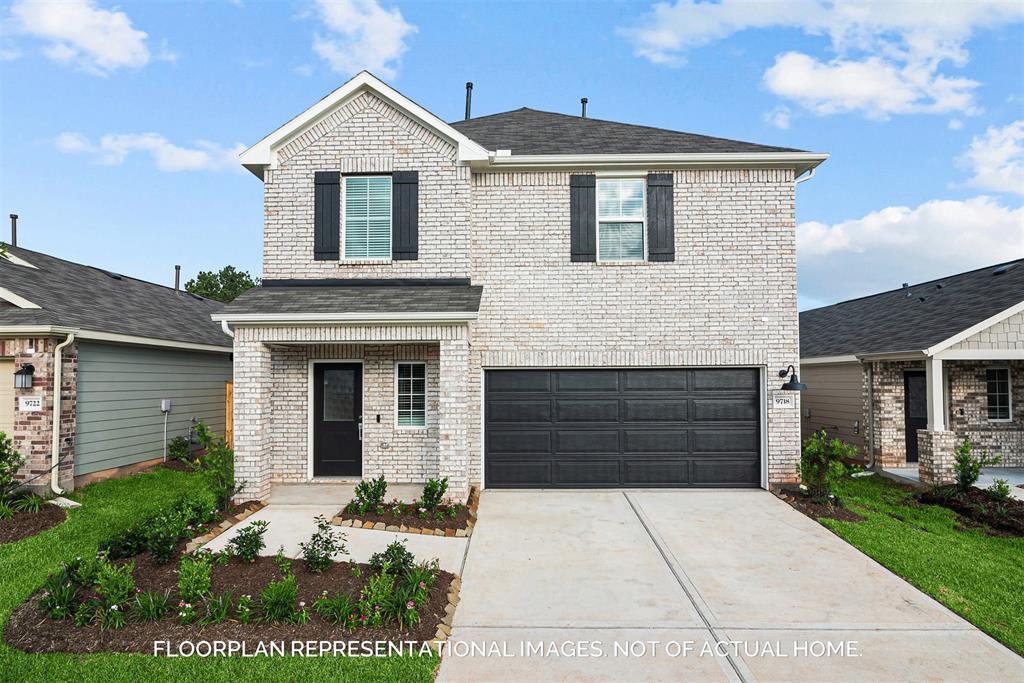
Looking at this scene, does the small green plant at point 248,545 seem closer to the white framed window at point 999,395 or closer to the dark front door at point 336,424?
the dark front door at point 336,424

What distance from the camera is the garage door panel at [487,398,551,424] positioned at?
9.52 metres

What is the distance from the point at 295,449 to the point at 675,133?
9389mm

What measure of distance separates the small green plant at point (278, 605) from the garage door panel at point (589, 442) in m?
A: 5.64

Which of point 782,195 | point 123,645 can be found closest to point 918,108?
point 782,195

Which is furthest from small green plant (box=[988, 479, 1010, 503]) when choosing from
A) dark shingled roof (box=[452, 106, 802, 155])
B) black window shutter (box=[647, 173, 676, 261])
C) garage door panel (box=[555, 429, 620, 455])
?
dark shingled roof (box=[452, 106, 802, 155])

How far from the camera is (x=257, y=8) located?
9891 mm

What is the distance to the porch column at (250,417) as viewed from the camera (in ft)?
26.6

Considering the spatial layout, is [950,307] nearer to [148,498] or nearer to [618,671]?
[618,671]

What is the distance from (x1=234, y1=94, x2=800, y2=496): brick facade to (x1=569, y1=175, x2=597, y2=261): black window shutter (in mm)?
129

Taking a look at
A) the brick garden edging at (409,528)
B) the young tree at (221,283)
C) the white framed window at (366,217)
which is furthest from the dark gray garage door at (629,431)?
the young tree at (221,283)

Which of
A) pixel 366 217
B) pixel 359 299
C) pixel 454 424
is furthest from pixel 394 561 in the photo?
pixel 366 217

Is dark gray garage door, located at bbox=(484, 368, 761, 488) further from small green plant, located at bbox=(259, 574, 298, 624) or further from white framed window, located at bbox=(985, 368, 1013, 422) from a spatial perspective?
white framed window, located at bbox=(985, 368, 1013, 422)

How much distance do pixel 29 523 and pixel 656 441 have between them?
9.39 metres

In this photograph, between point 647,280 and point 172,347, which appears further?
point 172,347
